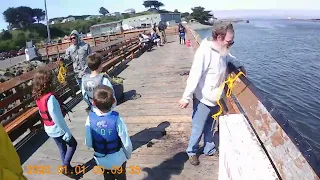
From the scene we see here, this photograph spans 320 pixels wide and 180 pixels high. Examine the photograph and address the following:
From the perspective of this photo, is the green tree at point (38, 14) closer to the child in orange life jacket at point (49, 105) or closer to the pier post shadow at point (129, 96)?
the pier post shadow at point (129, 96)

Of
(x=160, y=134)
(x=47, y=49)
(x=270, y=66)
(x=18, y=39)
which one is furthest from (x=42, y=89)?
(x=18, y=39)

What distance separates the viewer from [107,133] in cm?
308

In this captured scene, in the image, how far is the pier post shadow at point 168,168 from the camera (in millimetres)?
3951

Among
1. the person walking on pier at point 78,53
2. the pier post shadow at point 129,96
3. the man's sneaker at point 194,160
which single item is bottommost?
the man's sneaker at point 194,160

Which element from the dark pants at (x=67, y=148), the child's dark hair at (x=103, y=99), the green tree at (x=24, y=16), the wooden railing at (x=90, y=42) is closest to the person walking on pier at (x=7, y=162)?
the child's dark hair at (x=103, y=99)

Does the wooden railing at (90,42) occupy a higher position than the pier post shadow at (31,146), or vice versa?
the wooden railing at (90,42)

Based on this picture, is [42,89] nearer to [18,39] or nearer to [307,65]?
[307,65]

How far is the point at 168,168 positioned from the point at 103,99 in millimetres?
1627

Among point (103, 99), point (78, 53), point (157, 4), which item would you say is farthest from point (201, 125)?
point (157, 4)

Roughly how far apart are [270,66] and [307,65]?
2726 mm

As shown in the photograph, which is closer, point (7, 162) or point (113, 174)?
point (7, 162)

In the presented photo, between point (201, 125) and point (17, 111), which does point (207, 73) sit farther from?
point (17, 111)

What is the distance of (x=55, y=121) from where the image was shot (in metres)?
3.65

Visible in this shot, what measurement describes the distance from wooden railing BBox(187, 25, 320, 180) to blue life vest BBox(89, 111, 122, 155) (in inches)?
44.9
